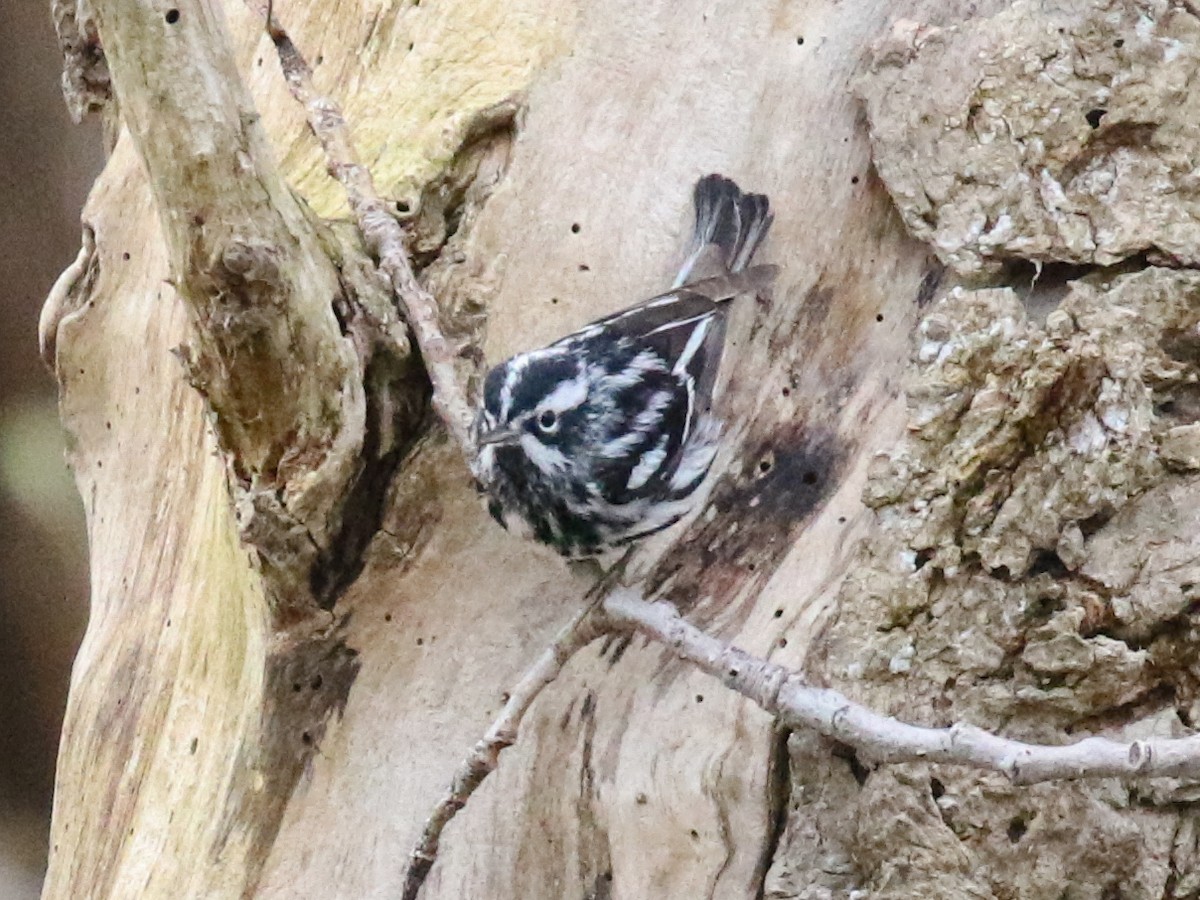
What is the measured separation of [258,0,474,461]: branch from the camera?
1.68 m

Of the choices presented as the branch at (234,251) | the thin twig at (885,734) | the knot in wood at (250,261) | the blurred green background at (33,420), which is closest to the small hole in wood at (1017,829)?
the thin twig at (885,734)

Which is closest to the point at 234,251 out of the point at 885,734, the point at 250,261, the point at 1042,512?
the point at 250,261

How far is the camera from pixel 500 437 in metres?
1.69

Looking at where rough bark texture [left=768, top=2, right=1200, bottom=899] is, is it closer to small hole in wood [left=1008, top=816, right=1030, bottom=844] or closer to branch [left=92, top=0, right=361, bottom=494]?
small hole in wood [left=1008, top=816, right=1030, bottom=844]

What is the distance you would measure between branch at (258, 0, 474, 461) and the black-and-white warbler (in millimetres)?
45

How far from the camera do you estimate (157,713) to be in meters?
1.95

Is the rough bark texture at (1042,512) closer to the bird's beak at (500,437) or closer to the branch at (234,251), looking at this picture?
Result: the bird's beak at (500,437)

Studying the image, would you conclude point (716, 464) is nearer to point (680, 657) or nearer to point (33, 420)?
point (680, 657)

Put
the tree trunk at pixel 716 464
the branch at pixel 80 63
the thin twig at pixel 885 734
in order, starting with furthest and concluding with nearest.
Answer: the branch at pixel 80 63
the tree trunk at pixel 716 464
the thin twig at pixel 885 734

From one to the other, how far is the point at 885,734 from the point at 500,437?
2.01ft

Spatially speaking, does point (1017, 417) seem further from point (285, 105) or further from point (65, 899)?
point (65, 899)

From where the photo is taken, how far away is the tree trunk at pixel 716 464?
5.25 feet

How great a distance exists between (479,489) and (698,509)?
0.29 meters

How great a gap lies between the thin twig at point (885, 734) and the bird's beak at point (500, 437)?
244mm
